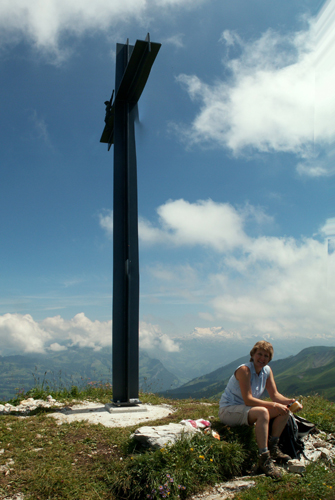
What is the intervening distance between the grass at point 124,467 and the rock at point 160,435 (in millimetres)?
120

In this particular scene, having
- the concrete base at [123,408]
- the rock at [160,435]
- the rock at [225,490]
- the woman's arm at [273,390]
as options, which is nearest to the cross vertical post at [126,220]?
the concrete base at [123,408]

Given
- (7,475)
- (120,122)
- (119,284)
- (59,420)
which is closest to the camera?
(7,475)

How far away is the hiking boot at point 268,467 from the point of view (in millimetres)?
3891

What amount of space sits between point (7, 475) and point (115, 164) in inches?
254

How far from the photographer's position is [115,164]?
27.2ft

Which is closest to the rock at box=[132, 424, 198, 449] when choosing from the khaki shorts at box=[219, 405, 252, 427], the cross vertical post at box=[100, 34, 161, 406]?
the khaki shorts at box=[219, 405, 252, 427]

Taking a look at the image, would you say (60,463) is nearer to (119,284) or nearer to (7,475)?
(7,475)

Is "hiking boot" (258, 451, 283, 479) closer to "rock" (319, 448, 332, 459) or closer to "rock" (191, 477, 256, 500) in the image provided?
"rock" (191, 477, 256, 500)

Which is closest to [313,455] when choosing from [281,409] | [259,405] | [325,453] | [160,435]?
[325,453]

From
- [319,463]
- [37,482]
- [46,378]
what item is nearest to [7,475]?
[37,482]

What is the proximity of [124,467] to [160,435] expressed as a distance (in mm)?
645

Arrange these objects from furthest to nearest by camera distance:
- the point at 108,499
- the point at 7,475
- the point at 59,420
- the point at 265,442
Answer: the point at 59,420
the point at 265,442
the point at 7,475
the point at 108,499

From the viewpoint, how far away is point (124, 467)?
157 inches

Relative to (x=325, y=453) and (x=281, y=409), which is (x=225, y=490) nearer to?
(x=281, y=409)
